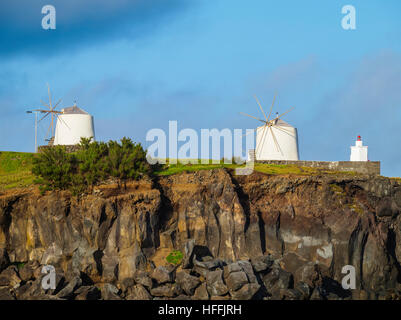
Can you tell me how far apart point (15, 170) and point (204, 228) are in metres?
20.8

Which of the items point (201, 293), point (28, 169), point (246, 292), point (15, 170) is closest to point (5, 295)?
point (201, 293)

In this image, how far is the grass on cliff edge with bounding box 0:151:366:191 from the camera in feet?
153

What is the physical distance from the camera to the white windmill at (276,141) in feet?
198

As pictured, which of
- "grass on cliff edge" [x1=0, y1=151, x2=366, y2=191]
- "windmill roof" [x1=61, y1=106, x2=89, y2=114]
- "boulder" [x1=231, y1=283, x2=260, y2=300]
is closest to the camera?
"boulder" [x1=231, y1=283, x2=260, y2=300]

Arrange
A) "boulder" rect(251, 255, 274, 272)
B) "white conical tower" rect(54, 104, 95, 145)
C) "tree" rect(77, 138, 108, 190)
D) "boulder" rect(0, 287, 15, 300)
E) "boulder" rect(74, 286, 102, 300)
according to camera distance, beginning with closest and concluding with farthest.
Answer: "boulder" rect(74, 286, 102, 300)
"boulder" rect(0, 287, 15, 300)
"boulder" rect(251, 255, 274, 272)
"tree" rect(77, 138, 108, 190)
"white conical tower" rect(54, 104, 95, 145)

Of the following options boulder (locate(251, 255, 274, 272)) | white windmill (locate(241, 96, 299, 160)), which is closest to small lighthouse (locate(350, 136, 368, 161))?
white windmill (locate(241, 96, 299, 160))

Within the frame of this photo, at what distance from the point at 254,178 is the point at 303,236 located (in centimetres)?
597

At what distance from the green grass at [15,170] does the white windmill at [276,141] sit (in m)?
23.1

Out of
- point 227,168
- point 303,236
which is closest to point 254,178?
point 227,168

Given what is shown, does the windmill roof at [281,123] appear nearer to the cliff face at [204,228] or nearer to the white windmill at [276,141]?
the white windmill at [276,141]

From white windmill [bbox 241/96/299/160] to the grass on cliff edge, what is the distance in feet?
19.5

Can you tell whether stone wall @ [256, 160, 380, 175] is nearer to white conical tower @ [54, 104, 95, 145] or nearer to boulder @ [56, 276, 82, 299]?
white conical tower @ [54, 104, 95, 145]

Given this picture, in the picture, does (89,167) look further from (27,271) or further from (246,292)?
(246,292)

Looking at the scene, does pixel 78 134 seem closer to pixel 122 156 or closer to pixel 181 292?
pixel 122 156
